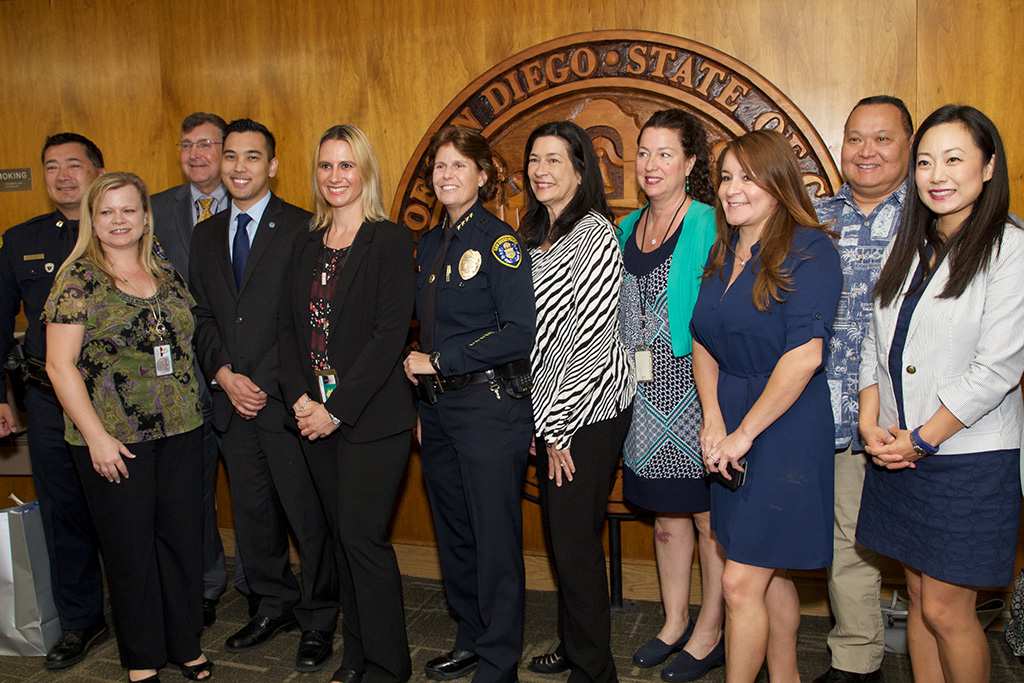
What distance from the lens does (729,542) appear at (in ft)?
7.36

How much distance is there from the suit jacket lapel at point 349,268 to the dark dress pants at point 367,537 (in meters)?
0.41

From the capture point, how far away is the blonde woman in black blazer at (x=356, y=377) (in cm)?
265

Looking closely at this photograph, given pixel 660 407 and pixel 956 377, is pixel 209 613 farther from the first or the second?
pixel 956 377

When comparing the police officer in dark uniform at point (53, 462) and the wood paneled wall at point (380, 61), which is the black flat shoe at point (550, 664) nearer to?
the wood paneled wall at point (380, 61)

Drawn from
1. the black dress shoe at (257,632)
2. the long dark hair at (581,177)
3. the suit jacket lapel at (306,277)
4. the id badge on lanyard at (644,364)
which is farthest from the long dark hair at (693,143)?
the black dress shoe at (257,632)

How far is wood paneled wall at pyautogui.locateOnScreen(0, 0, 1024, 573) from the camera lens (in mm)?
3043

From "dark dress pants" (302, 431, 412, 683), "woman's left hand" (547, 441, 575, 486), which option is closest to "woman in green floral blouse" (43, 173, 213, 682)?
"dark dress pants" (302, 431, 412, 683)

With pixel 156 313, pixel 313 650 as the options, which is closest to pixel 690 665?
pixel 313 650

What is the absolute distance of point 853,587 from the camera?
280cm

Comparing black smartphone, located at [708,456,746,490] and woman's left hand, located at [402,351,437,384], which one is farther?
woman's left hand, located at [402,351,437,384]

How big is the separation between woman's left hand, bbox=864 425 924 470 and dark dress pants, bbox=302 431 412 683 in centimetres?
145

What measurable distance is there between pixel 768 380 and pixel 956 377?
0.47 meters

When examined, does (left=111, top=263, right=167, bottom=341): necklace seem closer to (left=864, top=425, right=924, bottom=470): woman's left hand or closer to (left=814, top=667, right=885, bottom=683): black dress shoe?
(left=864, top=425, right=924, bottom=470): woman's left hand

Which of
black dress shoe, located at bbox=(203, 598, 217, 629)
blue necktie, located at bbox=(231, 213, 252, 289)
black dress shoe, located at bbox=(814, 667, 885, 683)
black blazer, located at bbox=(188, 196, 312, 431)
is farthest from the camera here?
black dress shoe, located at bbox=(203, 598, 217, 629)
